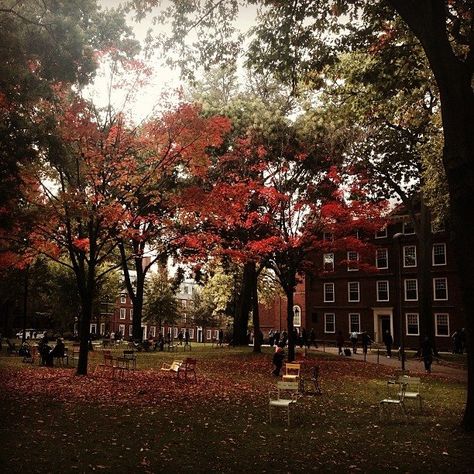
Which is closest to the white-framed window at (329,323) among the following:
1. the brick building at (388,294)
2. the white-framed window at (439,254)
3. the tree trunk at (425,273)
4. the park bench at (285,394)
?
the brick building at (388,294)

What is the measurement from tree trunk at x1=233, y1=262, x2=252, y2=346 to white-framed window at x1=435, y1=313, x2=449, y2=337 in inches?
804

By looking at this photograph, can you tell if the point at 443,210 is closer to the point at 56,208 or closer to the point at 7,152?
the point at 56,208

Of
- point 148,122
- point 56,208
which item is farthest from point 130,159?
point 56,208

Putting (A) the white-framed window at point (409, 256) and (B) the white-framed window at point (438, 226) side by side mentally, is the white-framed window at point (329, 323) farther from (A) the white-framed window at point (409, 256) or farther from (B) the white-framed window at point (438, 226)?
(B) the white-framed window at point (438, 226)

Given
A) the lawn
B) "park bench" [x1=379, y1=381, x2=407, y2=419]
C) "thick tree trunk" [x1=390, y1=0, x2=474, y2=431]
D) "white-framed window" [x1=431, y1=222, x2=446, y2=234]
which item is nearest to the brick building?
"white-framed window" [x1=431, y1=222, x2=446, y2=234]

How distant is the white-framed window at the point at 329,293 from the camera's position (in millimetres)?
53406

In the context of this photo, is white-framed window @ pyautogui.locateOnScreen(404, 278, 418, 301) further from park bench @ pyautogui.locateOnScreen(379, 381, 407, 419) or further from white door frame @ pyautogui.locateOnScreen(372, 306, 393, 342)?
park bench @ pyautogui.locateOnScreen(379, 381, 407, 419)

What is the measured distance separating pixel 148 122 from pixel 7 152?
6.21 m

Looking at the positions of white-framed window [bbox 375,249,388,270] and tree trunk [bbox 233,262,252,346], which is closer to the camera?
tree trunk [bbox 233,262,252,346]

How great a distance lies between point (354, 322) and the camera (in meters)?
51.3

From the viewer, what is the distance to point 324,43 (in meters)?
12.6

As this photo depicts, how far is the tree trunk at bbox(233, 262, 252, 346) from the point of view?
34.8 m

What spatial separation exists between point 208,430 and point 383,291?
43.6 m

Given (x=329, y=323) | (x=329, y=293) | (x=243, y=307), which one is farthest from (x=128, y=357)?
(x=329, y=293)
